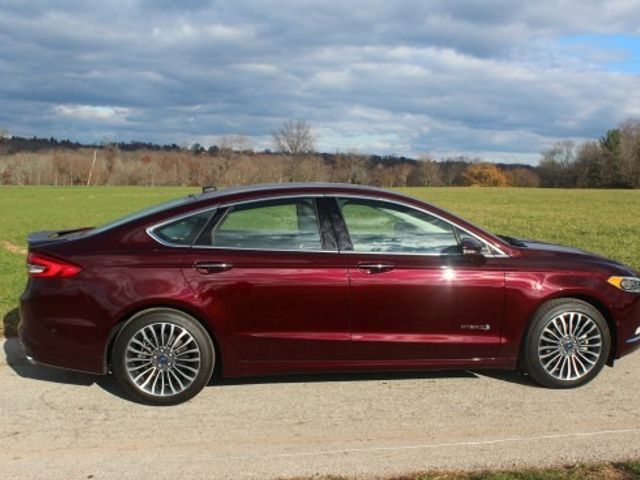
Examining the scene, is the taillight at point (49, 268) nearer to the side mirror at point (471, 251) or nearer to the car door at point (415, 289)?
the car door at point (415, 289)

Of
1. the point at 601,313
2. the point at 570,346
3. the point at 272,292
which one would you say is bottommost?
the point at 570,346

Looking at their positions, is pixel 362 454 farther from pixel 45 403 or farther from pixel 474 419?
pixel 45 403

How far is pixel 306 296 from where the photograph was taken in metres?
4.73

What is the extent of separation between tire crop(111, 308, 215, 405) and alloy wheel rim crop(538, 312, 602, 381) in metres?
2.50

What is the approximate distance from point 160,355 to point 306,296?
3.58 ft

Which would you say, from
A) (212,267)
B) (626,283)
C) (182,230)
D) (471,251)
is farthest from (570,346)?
(182,230)

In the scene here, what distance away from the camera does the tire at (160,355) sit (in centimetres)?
466

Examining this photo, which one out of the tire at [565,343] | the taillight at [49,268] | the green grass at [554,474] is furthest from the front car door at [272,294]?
the tire at [565,343]

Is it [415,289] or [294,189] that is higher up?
[294,189]

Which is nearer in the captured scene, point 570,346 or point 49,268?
point 49,268

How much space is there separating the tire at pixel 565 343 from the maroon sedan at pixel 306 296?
0.01 m

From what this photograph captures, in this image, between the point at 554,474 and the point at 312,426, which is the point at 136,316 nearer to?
the point at 312,426

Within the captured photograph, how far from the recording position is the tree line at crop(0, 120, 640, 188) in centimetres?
10712

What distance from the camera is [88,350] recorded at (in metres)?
4.66
